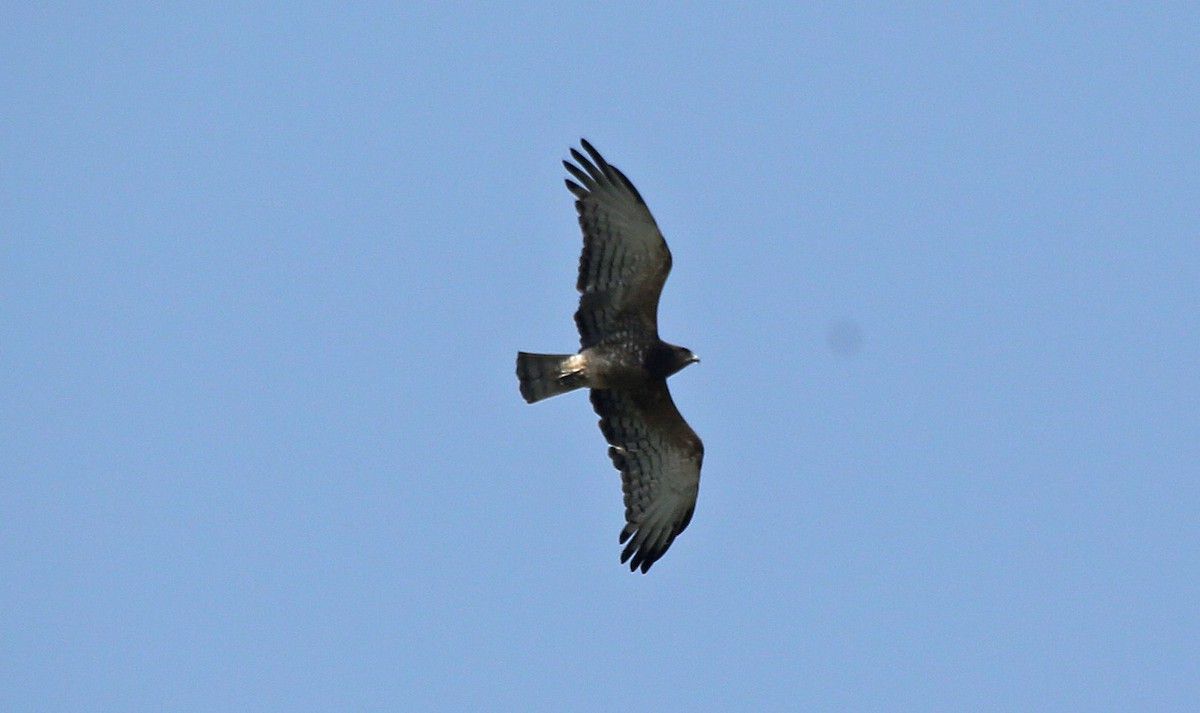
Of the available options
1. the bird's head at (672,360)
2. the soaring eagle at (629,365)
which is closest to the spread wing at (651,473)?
the soaring eagle at (629,365)

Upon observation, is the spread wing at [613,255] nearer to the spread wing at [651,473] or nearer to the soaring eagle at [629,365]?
the soaring eagle at [629,365]

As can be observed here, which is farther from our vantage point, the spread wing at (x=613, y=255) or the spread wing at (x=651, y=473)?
the spread wing at (x=651, y=473)

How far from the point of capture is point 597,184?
18609 millimetres

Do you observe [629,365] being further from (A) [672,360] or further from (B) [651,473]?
(B) [651,473]

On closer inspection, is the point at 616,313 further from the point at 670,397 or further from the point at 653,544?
the point at 653,544

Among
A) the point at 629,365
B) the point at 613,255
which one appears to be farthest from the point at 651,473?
the point at 613,255

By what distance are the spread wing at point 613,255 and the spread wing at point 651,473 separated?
0.93 metres

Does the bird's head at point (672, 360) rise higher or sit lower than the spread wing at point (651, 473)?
higher

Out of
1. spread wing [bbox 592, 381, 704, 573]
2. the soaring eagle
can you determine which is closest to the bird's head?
the soaring eagle

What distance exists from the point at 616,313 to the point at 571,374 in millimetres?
692

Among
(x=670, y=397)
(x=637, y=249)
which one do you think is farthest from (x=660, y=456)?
(x=637, y=249)

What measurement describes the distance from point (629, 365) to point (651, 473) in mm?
1226

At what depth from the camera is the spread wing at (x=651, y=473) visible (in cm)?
1944

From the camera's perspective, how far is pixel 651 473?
19.5 m
